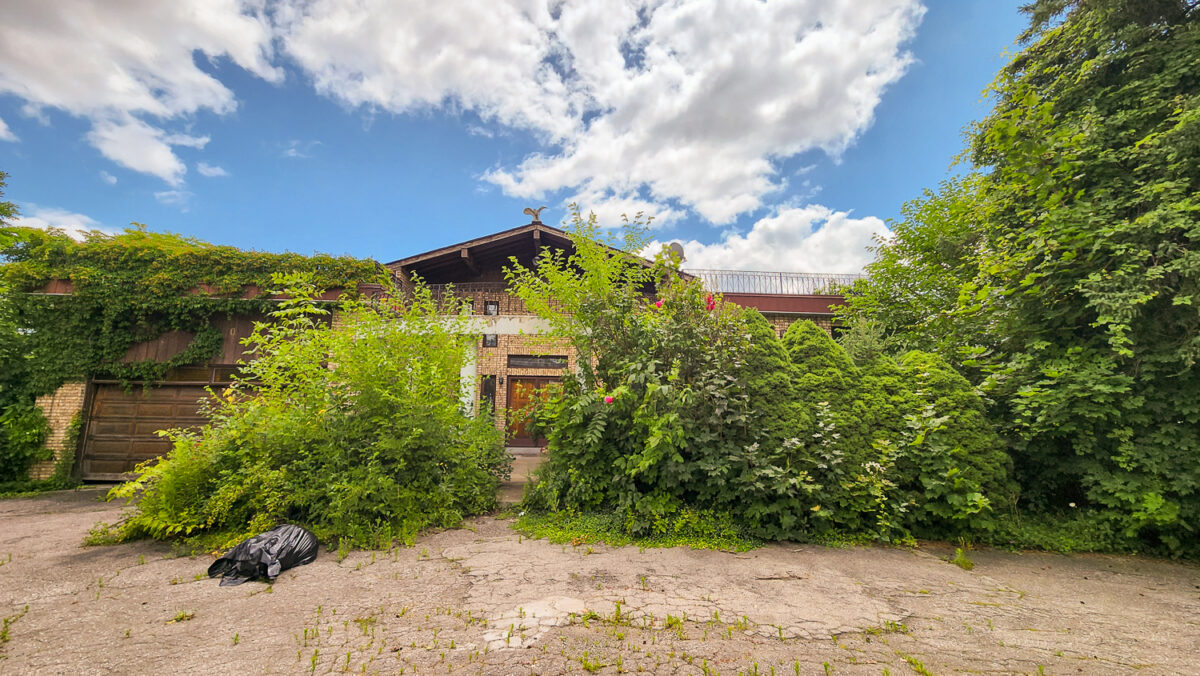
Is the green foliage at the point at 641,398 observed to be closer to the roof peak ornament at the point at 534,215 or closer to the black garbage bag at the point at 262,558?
the black garbage bag at the point at 262,558

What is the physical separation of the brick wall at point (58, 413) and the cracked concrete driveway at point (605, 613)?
7.46 meters

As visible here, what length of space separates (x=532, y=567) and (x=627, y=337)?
2.77 metres

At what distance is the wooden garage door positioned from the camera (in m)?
10.4

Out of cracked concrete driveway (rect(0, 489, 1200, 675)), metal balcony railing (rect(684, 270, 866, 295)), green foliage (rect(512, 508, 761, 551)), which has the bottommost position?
cracked concrete driveway (rect(0, 489, 1200, 675))

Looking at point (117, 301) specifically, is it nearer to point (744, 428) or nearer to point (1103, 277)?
point (744, 428)

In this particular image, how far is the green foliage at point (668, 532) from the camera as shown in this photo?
4.98 metres

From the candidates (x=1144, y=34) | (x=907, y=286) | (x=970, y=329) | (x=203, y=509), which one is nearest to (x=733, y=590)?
(x=970, y=329)

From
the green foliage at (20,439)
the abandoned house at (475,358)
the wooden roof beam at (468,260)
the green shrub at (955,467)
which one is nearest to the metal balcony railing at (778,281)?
the abandoned house at (475,358)

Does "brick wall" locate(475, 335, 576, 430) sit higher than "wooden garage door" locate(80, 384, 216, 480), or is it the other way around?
"brick wall" locate(475, 335, 576, 430)

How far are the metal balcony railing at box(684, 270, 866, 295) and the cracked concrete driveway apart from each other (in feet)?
37.0

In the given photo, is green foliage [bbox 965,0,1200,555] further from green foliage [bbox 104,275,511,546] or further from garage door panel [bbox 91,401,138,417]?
garage door panel [bbox 91,401,138,417]

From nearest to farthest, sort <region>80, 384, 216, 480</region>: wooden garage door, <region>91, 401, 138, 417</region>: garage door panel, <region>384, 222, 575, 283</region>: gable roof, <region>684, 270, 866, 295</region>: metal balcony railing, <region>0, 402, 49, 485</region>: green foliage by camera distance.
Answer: <region>0, 402, 49, 485</region>: green foliage, <region>80, 384, 216, 480</region>: wooden garage door, <region>91, 401, 138, 417</region>: garage door panel, <region>384, 222, 575, 283</region>: gable roof, <region>684, 270, 866, 295</region>: metal balcony railing

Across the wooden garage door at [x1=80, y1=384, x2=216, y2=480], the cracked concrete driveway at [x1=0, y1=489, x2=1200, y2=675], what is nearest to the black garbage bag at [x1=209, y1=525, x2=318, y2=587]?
the cracked concrete driveway at [x1=0, y1=489, x2=1200, y2=675]

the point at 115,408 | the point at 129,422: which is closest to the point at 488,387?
the point at 129,422
